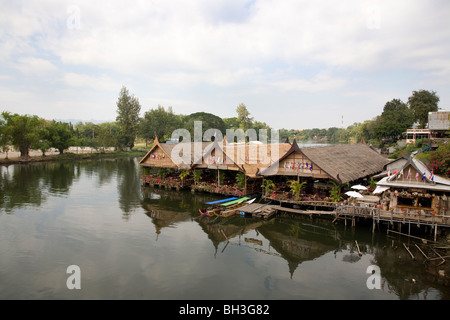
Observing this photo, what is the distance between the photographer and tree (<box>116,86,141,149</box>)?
76.6 meters

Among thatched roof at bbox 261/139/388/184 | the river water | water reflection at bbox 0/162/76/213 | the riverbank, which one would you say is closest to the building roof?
the river water

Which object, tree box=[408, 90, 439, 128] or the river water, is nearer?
the river water

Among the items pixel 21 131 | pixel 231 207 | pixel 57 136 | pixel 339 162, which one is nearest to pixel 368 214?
pixel 339 162

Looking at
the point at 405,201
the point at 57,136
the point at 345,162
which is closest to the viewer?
the point at 405,201

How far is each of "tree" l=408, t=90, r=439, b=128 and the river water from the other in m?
46.8

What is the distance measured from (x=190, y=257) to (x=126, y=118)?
6832 cm

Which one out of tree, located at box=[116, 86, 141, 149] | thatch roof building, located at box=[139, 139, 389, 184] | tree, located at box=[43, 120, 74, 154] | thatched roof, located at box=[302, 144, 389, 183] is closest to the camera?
thatched roof, located at box=[302, 144, 389, 183]

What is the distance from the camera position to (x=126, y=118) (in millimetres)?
76875

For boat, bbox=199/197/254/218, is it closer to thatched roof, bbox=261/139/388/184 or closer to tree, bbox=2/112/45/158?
thatched roof, bbox=261/139/388/184

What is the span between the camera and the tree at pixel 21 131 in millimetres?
53469

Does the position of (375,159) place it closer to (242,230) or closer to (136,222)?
(242,230)

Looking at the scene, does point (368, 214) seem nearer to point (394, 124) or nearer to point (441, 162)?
point (441, 162)

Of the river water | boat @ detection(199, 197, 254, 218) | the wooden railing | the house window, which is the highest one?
the house window

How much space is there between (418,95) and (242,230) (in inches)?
2176
